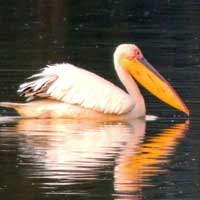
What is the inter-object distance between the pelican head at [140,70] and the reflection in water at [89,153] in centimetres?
74

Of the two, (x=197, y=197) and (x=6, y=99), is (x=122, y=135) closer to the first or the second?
(x=6, y=99)

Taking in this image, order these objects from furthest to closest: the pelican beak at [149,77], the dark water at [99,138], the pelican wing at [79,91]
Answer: the pelican beak at [149,77]
the pelican wing at [79,91]
the dark water at [99,138]

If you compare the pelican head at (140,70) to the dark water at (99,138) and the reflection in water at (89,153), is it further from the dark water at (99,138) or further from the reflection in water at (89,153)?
the reflection in water at (89,153)

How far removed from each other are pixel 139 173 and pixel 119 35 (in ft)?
41.1

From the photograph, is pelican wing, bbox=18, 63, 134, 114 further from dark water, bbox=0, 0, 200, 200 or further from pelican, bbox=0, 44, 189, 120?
dark water, bbox=0, 0, 200, 200

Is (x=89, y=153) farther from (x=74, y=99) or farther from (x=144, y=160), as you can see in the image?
(x=74, y=99)

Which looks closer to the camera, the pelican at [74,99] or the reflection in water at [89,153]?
the reflection in water at [89,153]

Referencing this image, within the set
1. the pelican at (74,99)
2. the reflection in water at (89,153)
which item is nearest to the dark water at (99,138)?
the reflection in water at (89,153)

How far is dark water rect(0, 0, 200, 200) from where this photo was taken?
29.5ft

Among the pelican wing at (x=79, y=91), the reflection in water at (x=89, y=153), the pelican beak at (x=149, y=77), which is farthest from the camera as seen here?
the pelican beak at (x=149, y=77)

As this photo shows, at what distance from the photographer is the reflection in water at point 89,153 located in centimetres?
915

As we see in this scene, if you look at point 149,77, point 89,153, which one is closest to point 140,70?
point 149,77

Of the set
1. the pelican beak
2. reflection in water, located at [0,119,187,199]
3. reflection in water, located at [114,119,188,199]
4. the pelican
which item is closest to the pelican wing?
the pelican

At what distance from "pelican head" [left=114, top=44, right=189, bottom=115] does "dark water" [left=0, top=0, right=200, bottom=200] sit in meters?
0.21
